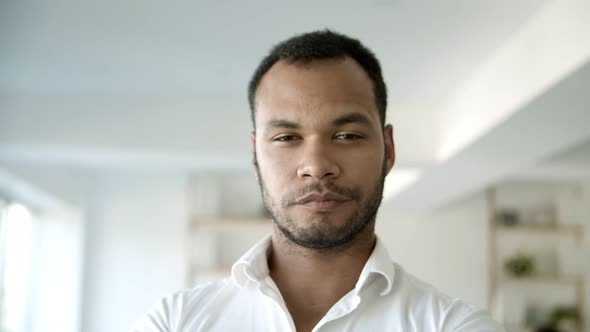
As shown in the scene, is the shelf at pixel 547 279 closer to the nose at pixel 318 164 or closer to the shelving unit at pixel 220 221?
the shelving unit at pixel 220 221

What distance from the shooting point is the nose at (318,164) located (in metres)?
1.01

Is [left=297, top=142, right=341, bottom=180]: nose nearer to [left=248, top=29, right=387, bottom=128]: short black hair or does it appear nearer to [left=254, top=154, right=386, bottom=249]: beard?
[left=254, top=154, right=386, bottom=249]: beard

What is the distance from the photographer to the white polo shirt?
3.39ft

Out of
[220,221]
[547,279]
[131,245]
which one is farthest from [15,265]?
[547,279]

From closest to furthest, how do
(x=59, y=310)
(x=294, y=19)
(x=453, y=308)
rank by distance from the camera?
(x=453, y=308)
(x=294, y=19)
(x=59, y=310)

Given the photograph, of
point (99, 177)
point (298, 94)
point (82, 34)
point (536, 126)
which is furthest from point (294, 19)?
point (99, 177)

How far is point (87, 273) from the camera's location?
7.27 meters

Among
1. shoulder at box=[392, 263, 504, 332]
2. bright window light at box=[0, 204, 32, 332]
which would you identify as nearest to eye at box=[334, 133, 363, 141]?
shoulder at box=[392, 263, 504, 332]

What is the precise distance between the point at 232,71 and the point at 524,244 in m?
4.70

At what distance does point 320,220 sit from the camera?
101 centimetres

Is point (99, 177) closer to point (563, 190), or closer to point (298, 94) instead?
point (563, 190)

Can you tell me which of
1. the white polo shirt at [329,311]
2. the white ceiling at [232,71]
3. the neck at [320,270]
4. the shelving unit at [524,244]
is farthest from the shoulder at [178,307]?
the shelving unit at [524,244]

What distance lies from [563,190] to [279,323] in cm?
708

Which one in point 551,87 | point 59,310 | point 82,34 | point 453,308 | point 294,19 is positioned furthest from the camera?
point 59,310
